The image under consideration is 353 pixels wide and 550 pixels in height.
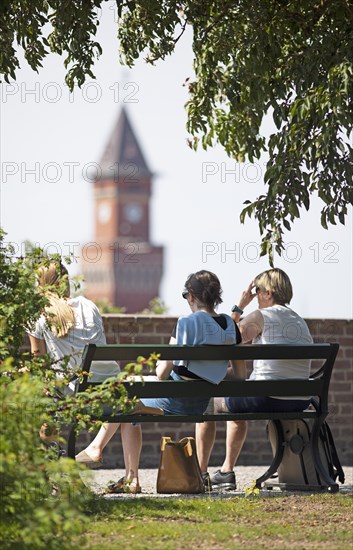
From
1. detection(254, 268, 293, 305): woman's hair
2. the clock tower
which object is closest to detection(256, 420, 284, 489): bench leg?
detection(254, 268, 293, 305): woman's hair

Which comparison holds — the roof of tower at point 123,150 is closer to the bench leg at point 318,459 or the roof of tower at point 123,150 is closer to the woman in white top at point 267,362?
the woman in white top at point 267,362

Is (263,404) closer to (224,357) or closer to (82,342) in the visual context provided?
(224,357)

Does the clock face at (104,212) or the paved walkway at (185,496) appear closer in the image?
the paved walkway at (185,496)

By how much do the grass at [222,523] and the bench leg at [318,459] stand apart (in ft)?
1.74

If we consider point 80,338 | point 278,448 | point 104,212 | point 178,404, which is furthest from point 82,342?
point 104,212

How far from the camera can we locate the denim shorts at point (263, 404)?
26.7 ft

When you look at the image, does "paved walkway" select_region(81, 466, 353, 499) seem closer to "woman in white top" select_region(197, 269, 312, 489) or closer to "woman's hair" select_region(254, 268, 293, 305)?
"woman in white top" select_region(197, 269, 312, 489)

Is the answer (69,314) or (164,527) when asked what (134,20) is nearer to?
(69,314)

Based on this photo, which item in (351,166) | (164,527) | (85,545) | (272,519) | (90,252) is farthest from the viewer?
(90,252)

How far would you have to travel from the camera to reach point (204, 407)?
26.3 feet

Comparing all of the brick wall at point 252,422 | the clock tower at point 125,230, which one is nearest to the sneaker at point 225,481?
the brick wall at point 252,422

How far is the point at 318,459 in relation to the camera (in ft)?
26.6

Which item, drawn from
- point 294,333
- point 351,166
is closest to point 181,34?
point 351,166

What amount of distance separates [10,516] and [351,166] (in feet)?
17.7
